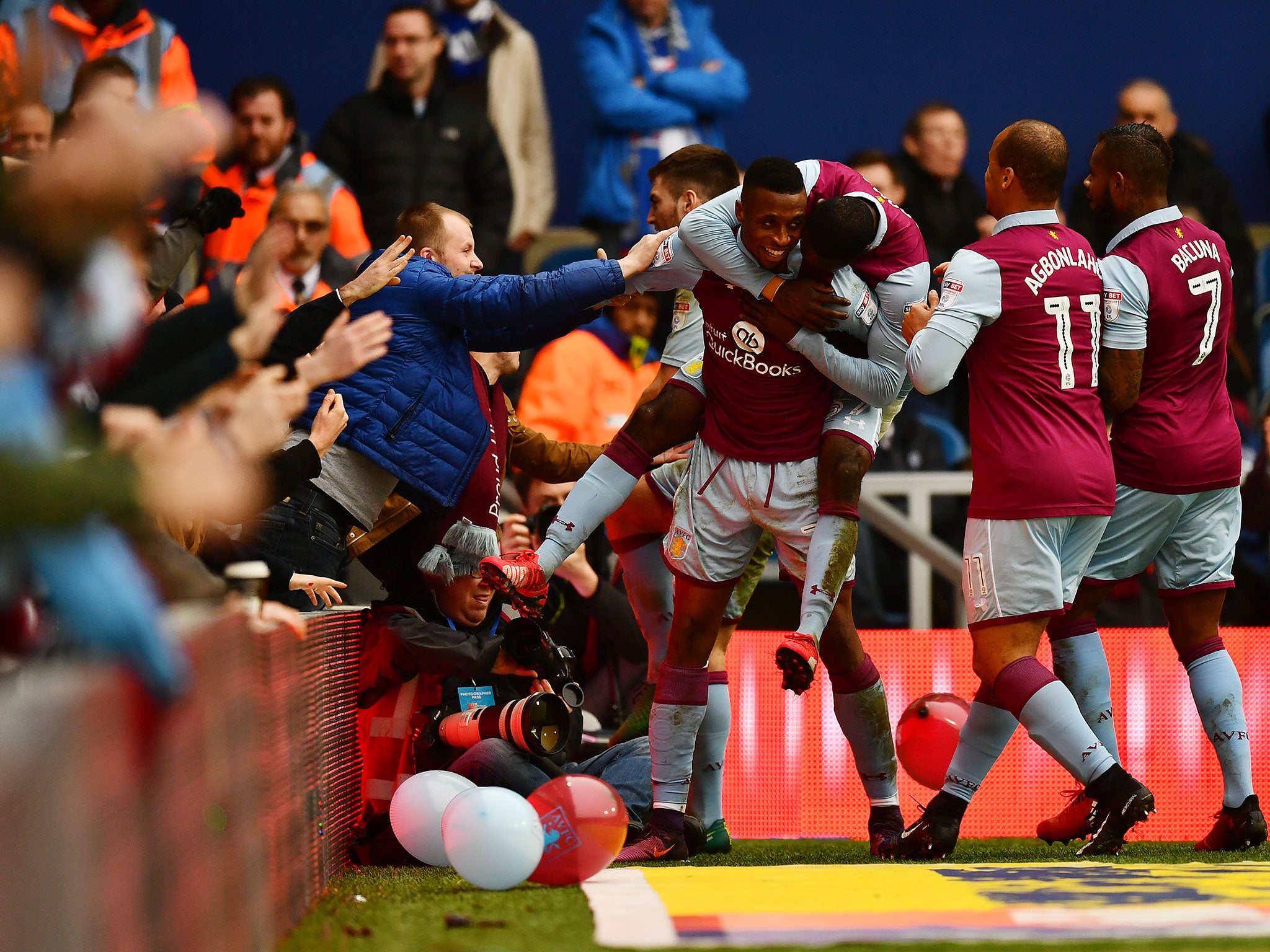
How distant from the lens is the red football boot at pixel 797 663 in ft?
13.5

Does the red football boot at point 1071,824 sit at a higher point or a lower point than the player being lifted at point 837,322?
lower

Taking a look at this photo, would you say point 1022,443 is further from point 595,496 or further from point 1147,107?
point 1147,107

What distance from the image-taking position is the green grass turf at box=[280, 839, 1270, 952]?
110 inches

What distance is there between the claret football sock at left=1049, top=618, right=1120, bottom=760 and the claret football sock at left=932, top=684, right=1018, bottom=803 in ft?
1.32

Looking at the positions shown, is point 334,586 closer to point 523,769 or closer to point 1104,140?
point 523,769

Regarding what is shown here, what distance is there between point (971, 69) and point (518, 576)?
673 cm

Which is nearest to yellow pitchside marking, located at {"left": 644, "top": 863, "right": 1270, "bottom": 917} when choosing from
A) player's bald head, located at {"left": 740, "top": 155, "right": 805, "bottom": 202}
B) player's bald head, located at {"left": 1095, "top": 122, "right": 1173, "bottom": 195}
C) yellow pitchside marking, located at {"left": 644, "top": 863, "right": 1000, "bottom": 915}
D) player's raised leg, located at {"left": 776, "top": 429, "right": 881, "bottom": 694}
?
yellow pitchside marking, located at {"left": 644, "top": 863, "right": 1000, "bottom": 915}

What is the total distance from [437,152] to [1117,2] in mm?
4888

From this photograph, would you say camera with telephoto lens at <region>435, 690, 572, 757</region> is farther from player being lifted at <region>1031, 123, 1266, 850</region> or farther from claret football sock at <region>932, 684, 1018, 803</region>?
player being lifted at <region>1031, 123, 1266, 850</region>

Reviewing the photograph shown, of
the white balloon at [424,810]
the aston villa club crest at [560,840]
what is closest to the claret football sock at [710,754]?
the white balloon at [424,810]

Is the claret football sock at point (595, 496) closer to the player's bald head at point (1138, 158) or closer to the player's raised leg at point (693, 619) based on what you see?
the player's raised leg at point (693, 619)

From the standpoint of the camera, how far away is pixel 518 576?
4453 mm

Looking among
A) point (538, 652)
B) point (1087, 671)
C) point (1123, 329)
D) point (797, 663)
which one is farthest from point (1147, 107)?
point (797, 663)

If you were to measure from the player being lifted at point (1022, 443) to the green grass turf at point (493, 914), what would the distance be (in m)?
0.33
